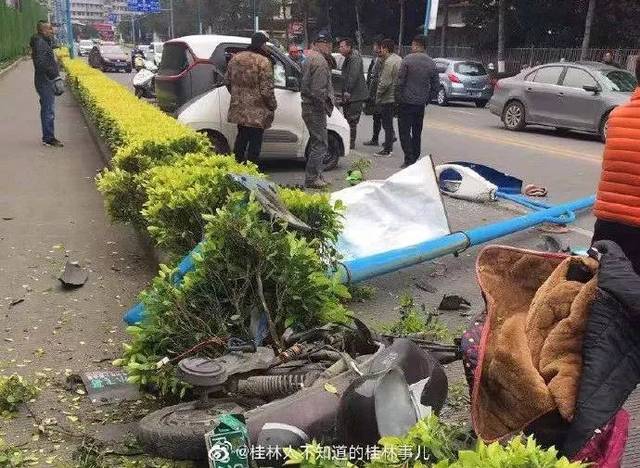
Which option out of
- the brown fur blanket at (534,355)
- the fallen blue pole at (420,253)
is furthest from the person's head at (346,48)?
the brown fur blanket at (534,355)

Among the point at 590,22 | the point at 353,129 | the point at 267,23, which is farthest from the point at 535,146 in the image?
the point at 267,23

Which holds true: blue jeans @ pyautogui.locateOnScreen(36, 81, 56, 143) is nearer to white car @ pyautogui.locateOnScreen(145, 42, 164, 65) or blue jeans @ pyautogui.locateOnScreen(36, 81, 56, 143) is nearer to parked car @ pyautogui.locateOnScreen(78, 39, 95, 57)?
white car @ pyautogui.locateOnScreen(145, 42, 164, 65)

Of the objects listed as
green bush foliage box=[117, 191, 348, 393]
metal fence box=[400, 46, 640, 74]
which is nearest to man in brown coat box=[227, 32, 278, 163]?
green bush foliage box=[117, 191, 348, 393]

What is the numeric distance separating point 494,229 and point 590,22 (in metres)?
24.1

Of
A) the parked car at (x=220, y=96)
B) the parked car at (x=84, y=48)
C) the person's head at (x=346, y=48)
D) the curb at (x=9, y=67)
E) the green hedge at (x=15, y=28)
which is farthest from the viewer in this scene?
the parked car at (x=84, y=48)

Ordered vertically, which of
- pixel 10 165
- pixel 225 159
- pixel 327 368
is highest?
pixel 225 159

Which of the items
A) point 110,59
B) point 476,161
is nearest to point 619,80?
point 476,161

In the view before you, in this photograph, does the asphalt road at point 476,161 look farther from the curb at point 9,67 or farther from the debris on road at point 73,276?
the curb at point 9,67

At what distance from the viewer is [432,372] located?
289 cm

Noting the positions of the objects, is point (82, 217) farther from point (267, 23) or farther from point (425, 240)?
point (267, 23)

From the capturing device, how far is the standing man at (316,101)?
8.52m

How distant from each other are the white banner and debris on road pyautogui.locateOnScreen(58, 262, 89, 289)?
208 cm

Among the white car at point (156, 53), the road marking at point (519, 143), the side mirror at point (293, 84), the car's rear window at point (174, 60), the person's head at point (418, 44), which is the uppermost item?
the person's head at point (418, 44)

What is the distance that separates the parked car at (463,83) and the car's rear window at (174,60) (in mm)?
14151
